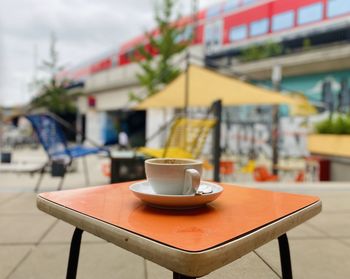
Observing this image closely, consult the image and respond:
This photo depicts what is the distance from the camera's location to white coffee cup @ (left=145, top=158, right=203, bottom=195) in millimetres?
877

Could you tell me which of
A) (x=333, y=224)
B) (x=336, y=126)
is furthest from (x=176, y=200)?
(x=336, y=126)

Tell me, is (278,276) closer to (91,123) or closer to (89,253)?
(89,253)

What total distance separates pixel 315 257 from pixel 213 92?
496 centimetres

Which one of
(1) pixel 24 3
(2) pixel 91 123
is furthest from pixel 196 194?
(2) pixel 91 123

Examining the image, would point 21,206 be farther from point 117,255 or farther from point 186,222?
point 186,222

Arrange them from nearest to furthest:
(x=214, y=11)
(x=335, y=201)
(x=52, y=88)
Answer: (x=335, y=201), (x=214, y=11), (x=52, y=88)

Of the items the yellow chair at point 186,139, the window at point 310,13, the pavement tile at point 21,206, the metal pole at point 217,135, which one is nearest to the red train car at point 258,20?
the window at point 310,13

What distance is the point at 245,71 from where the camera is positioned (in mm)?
Result: 13945

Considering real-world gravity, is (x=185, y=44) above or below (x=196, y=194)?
above

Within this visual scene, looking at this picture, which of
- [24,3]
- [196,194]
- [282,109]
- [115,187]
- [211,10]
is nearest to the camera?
[196,194]

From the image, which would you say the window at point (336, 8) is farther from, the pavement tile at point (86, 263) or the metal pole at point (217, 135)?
the pavement tile at point (86, 263)

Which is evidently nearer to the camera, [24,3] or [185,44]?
[24,3]

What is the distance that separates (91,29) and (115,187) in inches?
789

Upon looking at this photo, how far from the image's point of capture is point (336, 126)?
6898mm
